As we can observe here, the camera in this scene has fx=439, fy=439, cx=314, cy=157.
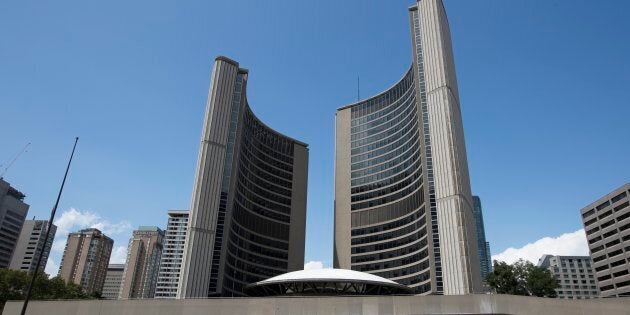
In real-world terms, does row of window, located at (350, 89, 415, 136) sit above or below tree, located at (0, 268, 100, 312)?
above

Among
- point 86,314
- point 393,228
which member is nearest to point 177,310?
point 86,314

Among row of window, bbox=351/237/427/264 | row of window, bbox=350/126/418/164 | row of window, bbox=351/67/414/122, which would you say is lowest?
row of window, bbox=351/237/427/264

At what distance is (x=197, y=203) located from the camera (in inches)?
3669

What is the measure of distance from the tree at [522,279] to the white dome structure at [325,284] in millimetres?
28713

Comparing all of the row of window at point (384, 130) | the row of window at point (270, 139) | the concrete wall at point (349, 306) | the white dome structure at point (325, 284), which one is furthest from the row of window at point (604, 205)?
the white dome structure at point (325, 284)

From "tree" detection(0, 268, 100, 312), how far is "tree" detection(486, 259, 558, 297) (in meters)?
85.8

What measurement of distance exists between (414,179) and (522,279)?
3868 cm

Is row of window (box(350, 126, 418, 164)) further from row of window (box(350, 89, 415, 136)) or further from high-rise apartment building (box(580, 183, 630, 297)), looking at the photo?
high-rise apartment building (box(580, 183, 630, 297))

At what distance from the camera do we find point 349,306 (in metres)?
48.4

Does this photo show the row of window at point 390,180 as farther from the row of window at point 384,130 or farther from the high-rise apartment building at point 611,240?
the high-rise apartment building at point 611,240

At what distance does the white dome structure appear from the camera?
58812 mm

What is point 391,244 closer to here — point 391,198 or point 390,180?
point 391,198

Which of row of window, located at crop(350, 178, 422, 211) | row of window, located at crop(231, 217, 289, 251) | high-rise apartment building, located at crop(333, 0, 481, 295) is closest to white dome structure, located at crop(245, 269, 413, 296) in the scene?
high-rise apartment building, located at crop(333, 0, 481, 295)

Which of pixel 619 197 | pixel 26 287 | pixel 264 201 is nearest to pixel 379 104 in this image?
pixel 264 201
